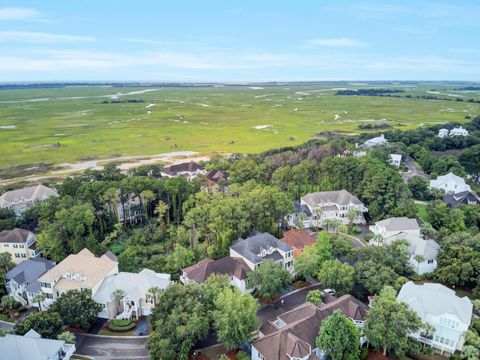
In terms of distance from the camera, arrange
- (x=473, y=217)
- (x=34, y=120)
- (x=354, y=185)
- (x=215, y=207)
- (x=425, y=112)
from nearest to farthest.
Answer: (x=215, y=207)
(x=473, y=217)
(x=354, y=185)
(x=34, y=120)
(x=425, y=112)

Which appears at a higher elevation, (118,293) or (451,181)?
(451,181)

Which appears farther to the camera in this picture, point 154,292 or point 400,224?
point 400,224

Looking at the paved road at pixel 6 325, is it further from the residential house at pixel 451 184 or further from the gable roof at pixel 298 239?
the residential house at pixel 451 184

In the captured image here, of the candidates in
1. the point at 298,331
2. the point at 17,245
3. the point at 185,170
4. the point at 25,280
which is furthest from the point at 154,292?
the point at 185,170

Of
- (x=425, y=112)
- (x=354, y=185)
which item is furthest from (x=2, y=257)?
(x=425, y=112)

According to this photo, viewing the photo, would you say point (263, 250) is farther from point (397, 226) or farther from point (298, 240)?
point (397, 226)

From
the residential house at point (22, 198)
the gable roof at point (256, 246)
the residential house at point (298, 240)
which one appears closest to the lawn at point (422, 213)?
Answer: the residential house at point (298, 240)

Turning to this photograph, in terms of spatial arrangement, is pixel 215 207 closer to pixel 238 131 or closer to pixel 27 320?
pixel 27 320
